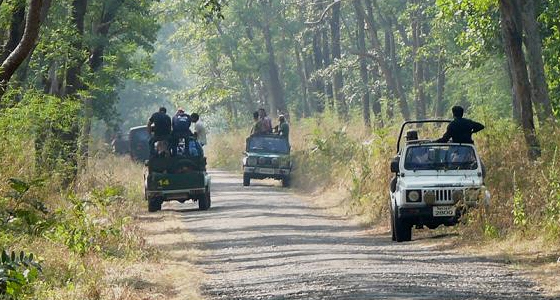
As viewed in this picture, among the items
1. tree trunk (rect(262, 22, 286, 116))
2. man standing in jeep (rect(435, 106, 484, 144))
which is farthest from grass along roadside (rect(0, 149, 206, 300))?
tree trunk (rect(262, 22, 286, 116))

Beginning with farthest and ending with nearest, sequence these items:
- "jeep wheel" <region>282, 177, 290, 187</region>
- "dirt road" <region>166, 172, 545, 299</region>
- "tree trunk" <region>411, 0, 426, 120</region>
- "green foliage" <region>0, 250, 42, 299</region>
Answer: "tree trunk" <region>411, 0, 426, 120</region>
"jeep wheel" <region>282, 177, 290, 187</region>
"dirt road" <region>166, 172, 545, 299</region>
"green foliage" <region>0, 250, 42, 299</region>

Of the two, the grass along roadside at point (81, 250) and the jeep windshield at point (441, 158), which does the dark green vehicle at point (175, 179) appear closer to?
the grass along roadside at point (81, 250)

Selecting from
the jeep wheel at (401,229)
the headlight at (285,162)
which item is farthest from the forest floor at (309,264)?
the headlight at (285,162)

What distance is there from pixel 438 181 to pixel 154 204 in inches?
444

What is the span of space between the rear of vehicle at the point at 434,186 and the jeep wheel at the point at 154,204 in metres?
9.65

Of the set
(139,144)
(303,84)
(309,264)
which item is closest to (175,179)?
(309,264)

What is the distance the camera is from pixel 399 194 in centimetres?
2227

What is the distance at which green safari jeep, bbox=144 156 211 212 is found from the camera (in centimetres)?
3153

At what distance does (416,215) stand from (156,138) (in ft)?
36.7

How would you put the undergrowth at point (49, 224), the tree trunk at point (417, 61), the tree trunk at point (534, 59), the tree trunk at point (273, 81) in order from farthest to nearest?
the tree trunk at point (273, 81), the tree trunk at point (417, 61), the tree trunk at point (534, 59), the undergrowth at point (49, 224)

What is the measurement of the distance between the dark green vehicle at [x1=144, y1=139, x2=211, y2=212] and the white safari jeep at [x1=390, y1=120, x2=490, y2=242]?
9105 millimetres

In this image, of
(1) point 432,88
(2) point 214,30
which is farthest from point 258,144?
(2) point 214,30

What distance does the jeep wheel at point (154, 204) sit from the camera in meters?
31.8

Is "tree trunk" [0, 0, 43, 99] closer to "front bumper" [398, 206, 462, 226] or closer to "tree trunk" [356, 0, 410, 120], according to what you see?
"front bumper" [398, 206, 462, 226]
